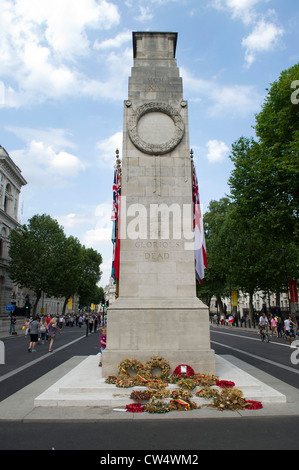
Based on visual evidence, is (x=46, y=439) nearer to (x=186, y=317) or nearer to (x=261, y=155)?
(x=186, y=317)

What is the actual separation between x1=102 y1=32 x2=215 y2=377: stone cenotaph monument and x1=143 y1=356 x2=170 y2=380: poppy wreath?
24 cm

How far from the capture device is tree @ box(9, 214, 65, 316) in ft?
173

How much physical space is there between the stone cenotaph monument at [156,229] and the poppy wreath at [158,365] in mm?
244

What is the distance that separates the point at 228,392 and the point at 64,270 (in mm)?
49849

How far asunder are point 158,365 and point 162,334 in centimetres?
88

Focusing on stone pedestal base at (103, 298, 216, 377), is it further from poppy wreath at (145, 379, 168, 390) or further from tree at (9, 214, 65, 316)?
tree at (9, 214, 65, 316)

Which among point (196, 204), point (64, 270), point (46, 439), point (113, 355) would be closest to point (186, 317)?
point (113, 355)

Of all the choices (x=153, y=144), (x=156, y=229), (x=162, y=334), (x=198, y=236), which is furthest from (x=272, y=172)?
(x=162, y=334)

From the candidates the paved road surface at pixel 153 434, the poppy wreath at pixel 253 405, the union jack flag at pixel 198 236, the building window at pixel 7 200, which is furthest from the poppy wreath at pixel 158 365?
the building window at pixel 7 200

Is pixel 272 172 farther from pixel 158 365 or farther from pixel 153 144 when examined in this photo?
pixel 158 365

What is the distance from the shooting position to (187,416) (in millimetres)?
7113

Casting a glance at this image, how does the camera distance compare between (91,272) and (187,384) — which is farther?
(91,272)

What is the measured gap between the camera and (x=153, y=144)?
11469mm

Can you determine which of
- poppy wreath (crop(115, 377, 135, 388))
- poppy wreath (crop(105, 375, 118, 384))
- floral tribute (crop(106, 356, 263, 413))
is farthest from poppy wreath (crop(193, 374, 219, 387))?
poppy wreath (crop(105, 375, 118, 384))
